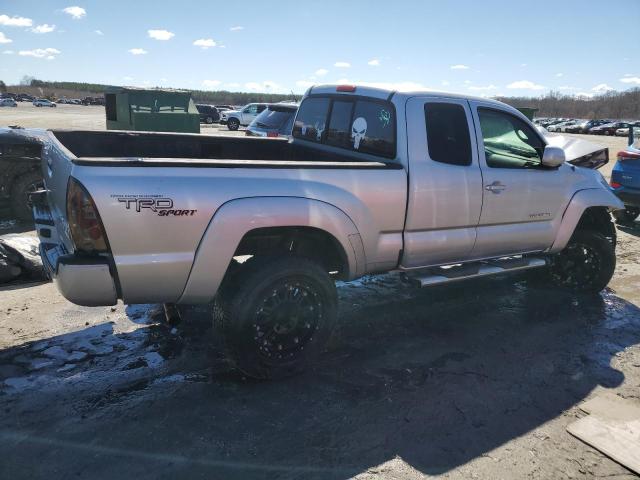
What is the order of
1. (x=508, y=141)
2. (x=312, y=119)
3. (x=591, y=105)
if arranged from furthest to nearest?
(x=591, y=105) < (x=312, y=119) < (x=508, y=141)

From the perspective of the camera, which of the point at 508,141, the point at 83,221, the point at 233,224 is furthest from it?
the point at 508,141

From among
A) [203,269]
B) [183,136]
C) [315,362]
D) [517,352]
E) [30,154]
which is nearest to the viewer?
[203,269]

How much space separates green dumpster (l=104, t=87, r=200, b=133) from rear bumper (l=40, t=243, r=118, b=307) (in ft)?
35.1

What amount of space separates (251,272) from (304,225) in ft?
1.57

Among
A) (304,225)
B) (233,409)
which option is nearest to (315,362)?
(233,409)

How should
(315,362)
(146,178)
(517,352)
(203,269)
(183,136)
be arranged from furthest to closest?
(183,136) < (517,352) < (315,362) < (203,269) < (146,178)

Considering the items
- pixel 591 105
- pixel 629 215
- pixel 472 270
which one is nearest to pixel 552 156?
pixel 472 270

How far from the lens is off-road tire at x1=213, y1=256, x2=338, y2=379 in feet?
10.8

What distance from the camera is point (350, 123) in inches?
180

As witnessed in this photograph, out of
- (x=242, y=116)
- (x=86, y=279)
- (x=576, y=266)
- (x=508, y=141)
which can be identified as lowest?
(x=576, y=266)

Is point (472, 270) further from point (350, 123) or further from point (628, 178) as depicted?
point (628, 178)

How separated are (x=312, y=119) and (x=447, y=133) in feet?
4.91

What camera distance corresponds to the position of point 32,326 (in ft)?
13.9

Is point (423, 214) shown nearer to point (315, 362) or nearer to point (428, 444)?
point (315, 362)
